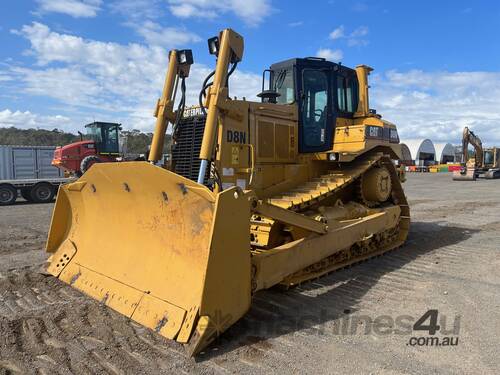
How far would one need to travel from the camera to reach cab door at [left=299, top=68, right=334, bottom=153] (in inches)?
265

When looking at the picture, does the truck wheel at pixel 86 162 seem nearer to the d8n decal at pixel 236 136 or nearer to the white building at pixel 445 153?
the d8n decal at pixel 236 136

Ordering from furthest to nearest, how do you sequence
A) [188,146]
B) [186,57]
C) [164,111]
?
[164,111] → [186,57] → [188,146]

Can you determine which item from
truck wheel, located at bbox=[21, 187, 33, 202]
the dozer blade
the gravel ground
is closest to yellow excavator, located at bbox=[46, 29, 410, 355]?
the dozer blade

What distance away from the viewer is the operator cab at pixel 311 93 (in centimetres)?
664

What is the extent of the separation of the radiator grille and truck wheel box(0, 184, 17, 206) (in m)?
13.5

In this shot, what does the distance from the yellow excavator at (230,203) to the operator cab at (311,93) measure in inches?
0.9

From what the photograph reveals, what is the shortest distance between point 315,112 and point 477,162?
32.2m

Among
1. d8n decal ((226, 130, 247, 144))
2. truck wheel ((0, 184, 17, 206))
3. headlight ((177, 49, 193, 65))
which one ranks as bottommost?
truck wheel ((0, 184, 17, 206))

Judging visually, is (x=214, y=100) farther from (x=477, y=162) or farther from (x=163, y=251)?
(x=477, y=162)

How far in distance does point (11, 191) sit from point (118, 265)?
14.7m

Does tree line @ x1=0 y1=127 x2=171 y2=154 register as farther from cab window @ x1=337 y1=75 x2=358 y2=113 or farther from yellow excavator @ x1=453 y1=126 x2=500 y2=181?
cab window @ x1=337 y1=75 x2=358 y2=113

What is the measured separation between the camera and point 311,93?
22.4 feet

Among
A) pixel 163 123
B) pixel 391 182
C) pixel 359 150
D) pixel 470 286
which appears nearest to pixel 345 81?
pixel 359 150

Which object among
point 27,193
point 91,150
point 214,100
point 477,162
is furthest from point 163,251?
point 477,162
